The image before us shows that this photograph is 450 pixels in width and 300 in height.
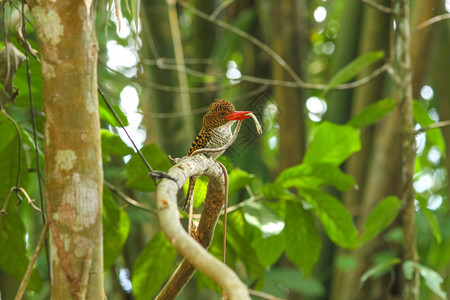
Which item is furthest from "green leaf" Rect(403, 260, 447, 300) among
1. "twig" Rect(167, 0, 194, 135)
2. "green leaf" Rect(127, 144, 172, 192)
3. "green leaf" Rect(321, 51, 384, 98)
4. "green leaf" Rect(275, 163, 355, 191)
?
"twig" Rect(167, 0, 194, 135)

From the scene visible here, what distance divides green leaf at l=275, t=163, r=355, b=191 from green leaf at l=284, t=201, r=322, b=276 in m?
0.08

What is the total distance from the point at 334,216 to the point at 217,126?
686mm

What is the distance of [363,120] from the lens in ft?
7.54

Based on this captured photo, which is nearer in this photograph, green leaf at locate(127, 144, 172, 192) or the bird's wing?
the bird's wing

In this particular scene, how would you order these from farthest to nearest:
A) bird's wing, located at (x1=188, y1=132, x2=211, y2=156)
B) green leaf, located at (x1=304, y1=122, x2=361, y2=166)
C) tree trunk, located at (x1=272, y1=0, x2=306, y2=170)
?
tree trunk, located at (x1=272, y1=0, x2=306, y2=170) < green leaf, located at (x1=304, y1=122, x2=361, y2=166) < bird's wing, located at (x1=188, y1=132, x2=211, y2=156)

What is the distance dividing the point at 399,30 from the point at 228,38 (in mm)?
1633

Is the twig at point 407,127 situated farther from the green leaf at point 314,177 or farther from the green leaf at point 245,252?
the green leaf at point 245,252

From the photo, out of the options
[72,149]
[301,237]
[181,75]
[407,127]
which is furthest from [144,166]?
[181,75]

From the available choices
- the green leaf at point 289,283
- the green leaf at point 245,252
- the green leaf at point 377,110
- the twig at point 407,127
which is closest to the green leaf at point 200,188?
the green leaf at point 245,252

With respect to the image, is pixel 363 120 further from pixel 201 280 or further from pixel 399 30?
pixel 201 280

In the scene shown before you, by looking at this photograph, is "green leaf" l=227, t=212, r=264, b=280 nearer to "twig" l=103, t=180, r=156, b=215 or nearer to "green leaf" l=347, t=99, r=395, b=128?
"twig" l=103, t=180, r=156, b=215

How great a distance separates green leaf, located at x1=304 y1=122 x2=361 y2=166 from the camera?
2.11 m

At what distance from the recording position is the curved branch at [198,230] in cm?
76

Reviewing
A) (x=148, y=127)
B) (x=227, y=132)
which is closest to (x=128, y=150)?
(x=227, y=132)
